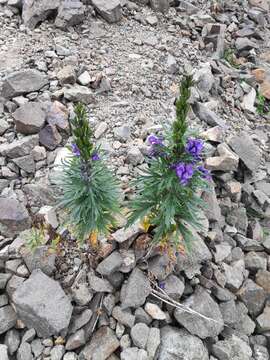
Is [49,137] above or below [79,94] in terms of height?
below

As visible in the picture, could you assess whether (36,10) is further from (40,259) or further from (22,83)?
(40,259)

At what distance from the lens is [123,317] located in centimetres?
471

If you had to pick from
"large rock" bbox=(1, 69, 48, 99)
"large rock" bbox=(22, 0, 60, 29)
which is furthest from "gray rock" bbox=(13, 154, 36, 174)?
"large rock" bbox=(22, 0, 60, 29)

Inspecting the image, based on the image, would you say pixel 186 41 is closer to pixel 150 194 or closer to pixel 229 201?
pixel 229 201

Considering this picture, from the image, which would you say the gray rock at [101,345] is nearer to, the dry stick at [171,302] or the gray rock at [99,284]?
the gray rock at [99,284]

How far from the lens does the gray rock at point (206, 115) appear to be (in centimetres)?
659

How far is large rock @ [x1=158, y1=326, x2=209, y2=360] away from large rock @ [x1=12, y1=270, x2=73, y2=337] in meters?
1.07

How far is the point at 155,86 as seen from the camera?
6.80 meters

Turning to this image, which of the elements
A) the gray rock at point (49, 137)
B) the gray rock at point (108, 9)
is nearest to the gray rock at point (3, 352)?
the gray rock at point (49, 137)

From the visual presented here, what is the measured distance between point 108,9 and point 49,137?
2986 mm

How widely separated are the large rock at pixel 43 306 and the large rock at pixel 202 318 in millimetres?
1254

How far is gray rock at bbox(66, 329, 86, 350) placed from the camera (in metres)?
4.55

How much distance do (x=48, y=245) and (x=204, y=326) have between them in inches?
76.6

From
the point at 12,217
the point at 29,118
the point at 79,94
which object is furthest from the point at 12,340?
the point at 79,94
